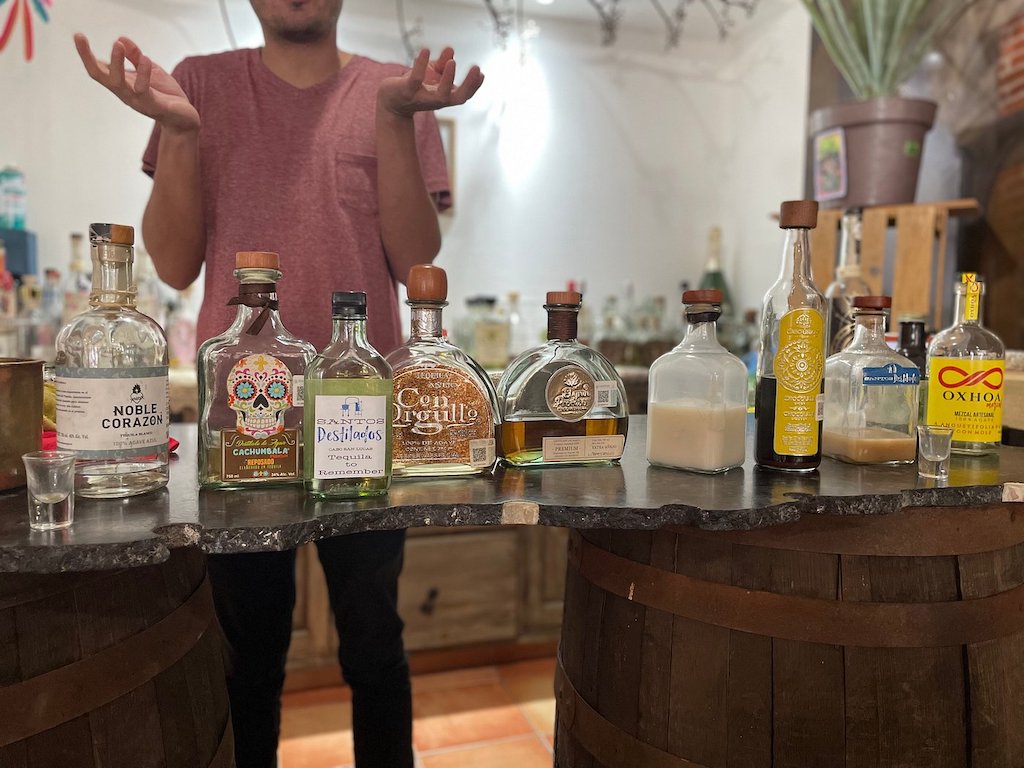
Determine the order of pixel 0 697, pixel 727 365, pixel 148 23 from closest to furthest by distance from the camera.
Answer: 1. pixel 0 697
2. pixel 727 365
3. pixel 148 23

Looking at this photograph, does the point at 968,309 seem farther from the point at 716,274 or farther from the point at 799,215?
the point at 716,274

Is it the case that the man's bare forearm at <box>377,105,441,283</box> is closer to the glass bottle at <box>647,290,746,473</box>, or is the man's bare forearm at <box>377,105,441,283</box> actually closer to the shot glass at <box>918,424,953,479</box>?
the glass bottle at <box>647,290,746,473</box>

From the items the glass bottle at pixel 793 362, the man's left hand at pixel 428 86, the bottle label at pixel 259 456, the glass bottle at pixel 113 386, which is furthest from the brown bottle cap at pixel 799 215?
the glass bottle at pixel 113 386

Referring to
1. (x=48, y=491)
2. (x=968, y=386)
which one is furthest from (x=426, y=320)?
(x=968, y=386)

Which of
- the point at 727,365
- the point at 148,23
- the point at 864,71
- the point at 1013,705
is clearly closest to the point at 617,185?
the point at 864,71

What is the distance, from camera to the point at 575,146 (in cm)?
287

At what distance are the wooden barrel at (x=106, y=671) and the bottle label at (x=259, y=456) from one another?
10 centimetres

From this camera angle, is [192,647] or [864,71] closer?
[192,647]

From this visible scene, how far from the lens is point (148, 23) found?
2.38 m

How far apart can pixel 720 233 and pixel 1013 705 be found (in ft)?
7.85

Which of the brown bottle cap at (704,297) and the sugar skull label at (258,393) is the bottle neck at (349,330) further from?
the brown bottle cap at (704,297)

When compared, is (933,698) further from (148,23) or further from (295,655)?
(148,23)

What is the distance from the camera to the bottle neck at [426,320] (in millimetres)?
870

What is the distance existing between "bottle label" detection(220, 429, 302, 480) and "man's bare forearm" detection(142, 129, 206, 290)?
1.32 feet
